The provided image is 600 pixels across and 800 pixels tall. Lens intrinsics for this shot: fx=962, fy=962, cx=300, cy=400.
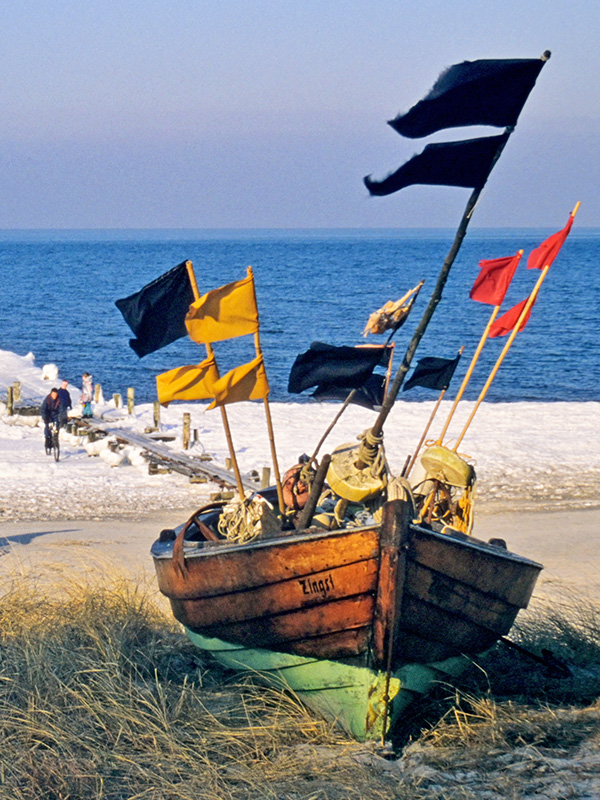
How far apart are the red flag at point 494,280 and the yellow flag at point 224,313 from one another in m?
2.08

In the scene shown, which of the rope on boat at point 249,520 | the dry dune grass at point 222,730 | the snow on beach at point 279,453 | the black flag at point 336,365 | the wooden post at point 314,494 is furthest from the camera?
the snow on beach at point 279,453

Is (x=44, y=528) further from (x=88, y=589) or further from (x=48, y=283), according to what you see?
(x=48, y=283)

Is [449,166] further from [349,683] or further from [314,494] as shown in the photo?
[349,683]

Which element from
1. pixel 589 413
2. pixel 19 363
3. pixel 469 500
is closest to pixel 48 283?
pixel 19 363

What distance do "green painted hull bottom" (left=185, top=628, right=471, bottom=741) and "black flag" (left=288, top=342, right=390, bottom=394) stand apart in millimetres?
2038

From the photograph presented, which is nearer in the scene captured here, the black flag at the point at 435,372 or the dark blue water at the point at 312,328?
the black flag at the point at 435,372

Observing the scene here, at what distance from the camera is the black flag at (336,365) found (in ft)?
23.9

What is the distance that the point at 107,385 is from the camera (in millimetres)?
35594

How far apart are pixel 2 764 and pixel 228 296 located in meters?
3.35

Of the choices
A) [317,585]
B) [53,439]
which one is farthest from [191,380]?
[53,439]

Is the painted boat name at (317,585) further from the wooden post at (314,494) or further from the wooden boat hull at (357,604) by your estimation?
the wooden post at (314,494)

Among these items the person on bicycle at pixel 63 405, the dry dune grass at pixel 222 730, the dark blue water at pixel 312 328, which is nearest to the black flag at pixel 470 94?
the dry dune grass at pixel 222 730

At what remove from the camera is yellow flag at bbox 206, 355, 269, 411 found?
6.88 m

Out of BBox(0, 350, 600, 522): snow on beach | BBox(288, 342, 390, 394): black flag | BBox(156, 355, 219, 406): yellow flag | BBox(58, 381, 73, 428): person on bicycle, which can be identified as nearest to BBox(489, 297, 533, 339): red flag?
BBox(288, 342, 390, 394): black flag
